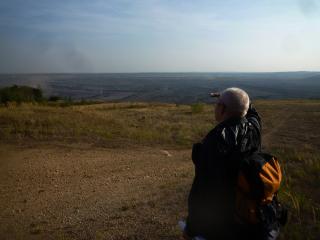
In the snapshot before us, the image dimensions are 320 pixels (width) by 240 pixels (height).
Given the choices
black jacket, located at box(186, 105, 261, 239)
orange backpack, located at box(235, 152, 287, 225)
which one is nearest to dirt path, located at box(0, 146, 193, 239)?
black jacket, located at box(186, 105, 261, 239)

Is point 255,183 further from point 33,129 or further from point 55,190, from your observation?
point 33,129

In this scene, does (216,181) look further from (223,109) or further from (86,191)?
(86,191)

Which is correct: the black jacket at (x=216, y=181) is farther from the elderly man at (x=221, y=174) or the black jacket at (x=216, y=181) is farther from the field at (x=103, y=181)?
the field at (x=103, y=181)

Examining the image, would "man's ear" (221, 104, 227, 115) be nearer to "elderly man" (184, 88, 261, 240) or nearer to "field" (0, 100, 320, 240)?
"elderly man" (184, 88, 261, 240)

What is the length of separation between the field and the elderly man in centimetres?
248

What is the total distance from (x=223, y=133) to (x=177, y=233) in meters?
3.02

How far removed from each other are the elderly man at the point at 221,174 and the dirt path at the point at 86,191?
2728 mm

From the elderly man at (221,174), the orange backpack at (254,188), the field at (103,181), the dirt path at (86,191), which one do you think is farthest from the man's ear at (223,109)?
the dirt path at (86,191)

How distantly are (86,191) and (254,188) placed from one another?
5.43m

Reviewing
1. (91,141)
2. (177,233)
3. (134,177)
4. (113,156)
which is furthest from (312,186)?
(91,141)

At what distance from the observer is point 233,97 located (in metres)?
2.82

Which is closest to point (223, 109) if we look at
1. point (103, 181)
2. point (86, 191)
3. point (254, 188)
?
point (254, 188)

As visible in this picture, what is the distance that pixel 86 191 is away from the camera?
7531 millimetres

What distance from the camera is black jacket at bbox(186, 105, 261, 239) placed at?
2.62 m
